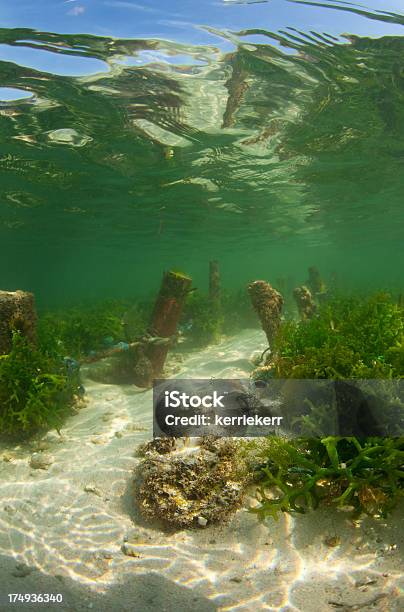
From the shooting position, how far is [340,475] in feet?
11.5

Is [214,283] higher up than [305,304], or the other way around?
[305,304]

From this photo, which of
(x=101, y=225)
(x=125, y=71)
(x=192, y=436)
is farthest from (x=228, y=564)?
(x=101, y=225)

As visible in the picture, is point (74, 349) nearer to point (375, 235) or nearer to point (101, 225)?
point (101, 225)

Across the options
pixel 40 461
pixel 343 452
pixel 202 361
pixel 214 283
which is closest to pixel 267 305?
pixel 202 361

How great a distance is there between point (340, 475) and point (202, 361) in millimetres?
8057

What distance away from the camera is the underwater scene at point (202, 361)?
10.7 feet

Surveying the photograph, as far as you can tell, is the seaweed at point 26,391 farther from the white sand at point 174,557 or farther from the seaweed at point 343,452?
the seaweed at point 343,452

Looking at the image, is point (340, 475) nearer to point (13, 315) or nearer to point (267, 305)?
point (267, 305)

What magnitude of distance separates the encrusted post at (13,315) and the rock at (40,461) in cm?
200

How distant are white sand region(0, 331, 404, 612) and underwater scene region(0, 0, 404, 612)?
0.02m

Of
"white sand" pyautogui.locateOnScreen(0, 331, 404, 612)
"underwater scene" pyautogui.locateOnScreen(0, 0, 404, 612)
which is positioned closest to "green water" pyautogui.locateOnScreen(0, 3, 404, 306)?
"underwater scene" pyautogui.locateOnScreen(0, 0, 404, 612)

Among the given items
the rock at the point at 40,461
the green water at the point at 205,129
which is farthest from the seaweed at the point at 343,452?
the green water at the point at 205,129

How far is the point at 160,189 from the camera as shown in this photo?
66.3ft

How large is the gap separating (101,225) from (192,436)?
27.4m
